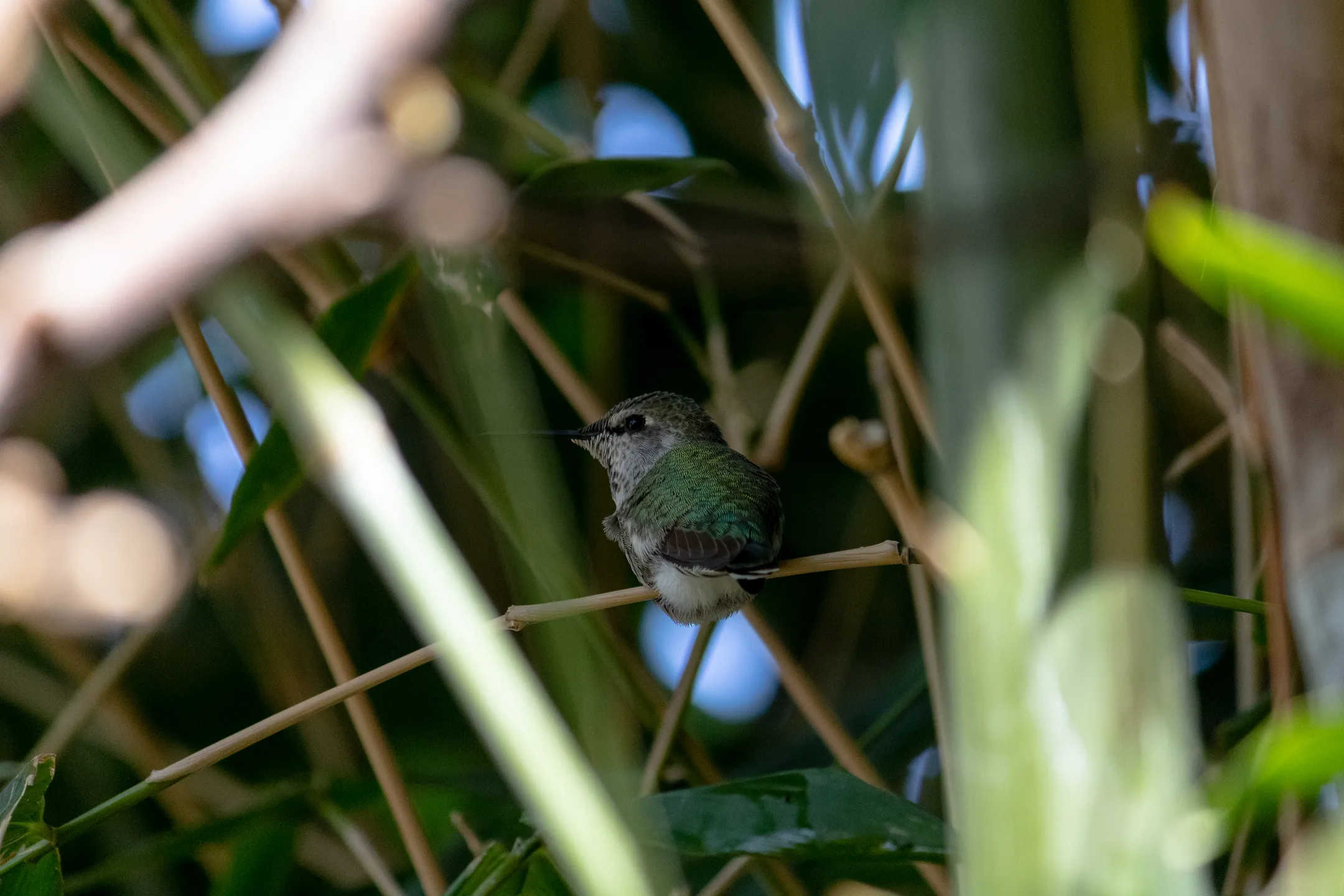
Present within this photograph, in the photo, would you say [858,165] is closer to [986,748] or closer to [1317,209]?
[1317,209]

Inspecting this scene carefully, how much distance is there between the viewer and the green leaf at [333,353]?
893mm

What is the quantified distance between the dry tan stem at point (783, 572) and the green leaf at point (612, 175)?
0.47 m

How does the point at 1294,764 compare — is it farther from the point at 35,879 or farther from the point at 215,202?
the point at 35,879

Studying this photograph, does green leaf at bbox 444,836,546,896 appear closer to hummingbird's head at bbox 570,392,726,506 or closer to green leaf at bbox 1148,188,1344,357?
green leaf at bbox 1148,188,1344,357

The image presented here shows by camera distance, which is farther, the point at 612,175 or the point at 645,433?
the point at 645,433

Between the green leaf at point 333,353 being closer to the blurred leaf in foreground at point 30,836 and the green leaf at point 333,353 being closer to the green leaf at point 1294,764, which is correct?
the blurred leaf in foreground at point 30,836

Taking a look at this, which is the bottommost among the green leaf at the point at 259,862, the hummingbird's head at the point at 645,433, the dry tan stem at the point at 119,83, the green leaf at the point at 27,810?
the green leaf at the point at 259,862

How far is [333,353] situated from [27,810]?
0.39m

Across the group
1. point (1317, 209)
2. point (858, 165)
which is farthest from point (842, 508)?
point (1317, 209)

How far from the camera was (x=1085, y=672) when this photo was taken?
1.26ft

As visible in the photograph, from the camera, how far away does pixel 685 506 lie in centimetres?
146

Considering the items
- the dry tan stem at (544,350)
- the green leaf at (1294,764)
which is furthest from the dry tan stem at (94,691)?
the green leaf at (1294,764)

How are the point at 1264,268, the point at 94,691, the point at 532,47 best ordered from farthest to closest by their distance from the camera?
1. the point at 532,47
2. the point at 94,691
3. the point at 1264,268

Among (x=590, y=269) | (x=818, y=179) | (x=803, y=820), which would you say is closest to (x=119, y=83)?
(x=590, y=269)
